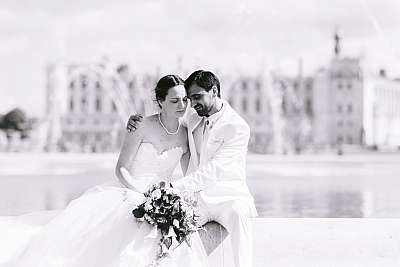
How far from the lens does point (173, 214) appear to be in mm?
3248

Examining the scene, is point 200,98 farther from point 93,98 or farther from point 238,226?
point 93,98

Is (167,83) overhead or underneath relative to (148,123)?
overhead

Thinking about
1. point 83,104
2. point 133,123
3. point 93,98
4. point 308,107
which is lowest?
point 133,123

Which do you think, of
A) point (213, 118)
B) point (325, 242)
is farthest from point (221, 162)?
point (325, 242)

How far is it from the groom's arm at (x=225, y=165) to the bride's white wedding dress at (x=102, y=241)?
0.24 meters

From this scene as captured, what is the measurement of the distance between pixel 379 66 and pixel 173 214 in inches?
2603

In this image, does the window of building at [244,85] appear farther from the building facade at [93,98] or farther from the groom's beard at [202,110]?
the groom's beard at [202,110]

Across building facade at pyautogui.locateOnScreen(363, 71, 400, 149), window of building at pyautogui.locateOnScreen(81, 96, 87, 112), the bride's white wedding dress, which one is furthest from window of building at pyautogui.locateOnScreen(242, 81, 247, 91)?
the bride's white wedding dress

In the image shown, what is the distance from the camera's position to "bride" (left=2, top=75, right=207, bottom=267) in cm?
334

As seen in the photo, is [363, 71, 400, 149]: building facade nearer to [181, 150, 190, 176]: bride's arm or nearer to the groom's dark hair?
[181, 150, 190, 176]: bride's arm

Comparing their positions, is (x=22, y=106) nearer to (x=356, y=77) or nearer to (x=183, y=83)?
(x=356, y=77)

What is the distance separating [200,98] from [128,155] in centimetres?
51

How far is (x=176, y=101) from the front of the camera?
3525 mm

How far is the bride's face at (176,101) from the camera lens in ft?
11.5
